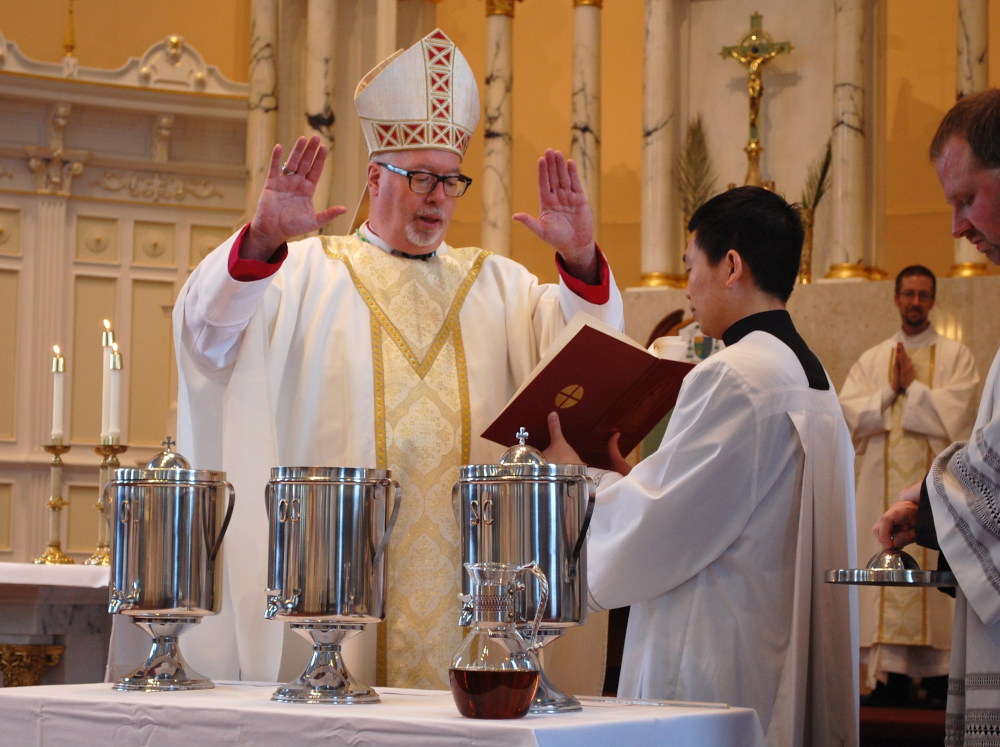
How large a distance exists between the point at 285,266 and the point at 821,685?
5.71 feet

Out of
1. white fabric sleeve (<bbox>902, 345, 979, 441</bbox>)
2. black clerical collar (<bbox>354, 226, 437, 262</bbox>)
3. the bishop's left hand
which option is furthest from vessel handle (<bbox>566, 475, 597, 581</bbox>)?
white fabric sleeve (<bbox>902, 345, 979, 441</bbox>)

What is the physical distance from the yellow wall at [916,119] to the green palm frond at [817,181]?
1.42 metres

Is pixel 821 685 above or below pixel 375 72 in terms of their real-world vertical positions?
below

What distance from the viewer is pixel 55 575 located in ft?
12.6

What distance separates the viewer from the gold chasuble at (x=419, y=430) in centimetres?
321

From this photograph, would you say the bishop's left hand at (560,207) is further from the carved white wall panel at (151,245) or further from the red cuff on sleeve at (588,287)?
the carved white wall panel at (151,245)

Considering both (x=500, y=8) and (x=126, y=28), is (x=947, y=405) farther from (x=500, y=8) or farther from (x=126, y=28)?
(x=126, y=28)

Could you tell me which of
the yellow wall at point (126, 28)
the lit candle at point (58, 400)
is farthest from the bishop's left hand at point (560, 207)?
the yellow wall at point (126, 28)

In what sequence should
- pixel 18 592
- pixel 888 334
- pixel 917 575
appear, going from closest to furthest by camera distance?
pixel 917 575 → pixel 18 592 → pixel 888 334

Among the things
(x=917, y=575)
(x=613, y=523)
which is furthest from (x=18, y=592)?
(x=917, y=575)

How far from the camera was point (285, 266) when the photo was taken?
11.2 feet

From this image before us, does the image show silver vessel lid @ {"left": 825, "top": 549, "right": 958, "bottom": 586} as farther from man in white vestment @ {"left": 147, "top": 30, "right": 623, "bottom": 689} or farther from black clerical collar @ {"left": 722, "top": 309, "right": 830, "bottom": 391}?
man in white vestment @ {"left": 147, "top": 30, "right": 623, "bottom": 689}

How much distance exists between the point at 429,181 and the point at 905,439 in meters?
4.47

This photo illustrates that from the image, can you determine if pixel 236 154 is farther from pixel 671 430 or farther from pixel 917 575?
pixel 917 575
